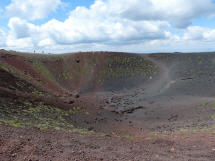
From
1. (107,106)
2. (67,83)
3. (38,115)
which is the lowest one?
(107,106)

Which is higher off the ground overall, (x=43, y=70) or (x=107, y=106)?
(x=43, y=70)

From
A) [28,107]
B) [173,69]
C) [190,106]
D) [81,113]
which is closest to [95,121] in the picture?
[81,113]

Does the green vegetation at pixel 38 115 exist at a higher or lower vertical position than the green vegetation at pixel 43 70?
lower

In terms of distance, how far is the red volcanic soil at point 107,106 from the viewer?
22.0 ft

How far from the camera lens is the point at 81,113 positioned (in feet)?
54.1

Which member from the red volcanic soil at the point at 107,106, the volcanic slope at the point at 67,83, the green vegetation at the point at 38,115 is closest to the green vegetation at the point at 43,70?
the volcanic slope at the point at 67,83

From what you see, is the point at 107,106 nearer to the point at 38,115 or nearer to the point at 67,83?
the point at 67,83

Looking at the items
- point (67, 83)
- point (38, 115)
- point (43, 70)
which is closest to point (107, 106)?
point (67, 83)

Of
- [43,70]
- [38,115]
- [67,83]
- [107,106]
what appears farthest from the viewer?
[67,83]

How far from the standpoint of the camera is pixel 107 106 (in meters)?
23.0

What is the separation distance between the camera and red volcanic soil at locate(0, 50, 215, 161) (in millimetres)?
6707

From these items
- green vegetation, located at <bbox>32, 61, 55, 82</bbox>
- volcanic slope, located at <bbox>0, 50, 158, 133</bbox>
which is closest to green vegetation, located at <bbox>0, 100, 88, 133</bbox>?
volcanic slope, located at <bbox>0, 50, 158, 133</bbox>

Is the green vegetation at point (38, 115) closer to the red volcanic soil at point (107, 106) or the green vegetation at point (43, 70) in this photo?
the red volcanic soil at point (107, 106)

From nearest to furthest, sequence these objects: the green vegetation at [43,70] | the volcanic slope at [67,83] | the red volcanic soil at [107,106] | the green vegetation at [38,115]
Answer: the red volcanic soil at [107,106] < the green vegetation at [38,115] < the volcanic slope at [67,83] < the green vegetation at [43,70]
